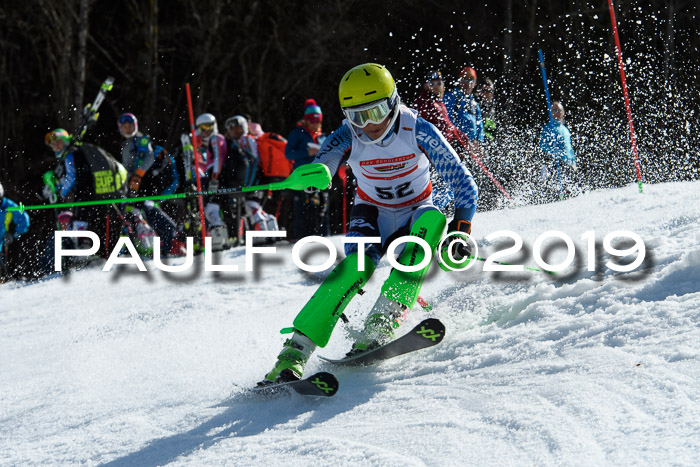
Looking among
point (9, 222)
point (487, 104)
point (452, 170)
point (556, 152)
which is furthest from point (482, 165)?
point (9, 222)

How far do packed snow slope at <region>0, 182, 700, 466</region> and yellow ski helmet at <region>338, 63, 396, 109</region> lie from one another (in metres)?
1.26

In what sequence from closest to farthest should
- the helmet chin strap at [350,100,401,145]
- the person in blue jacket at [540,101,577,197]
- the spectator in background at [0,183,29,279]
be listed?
1. the helmet chin strap at [350,100,401,145]
2. the spectator in background at [0,183,29,279]
3. the person in blue jacket at [540,101,577,197]

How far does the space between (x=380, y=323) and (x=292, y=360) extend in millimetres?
496

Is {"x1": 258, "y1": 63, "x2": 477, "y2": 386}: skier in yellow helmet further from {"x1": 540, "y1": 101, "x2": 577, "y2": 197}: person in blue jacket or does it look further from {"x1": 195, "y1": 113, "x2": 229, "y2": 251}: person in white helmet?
{"x1": 540, "y1": 101, "x2": 577, "y2": 197}: person in blue jacket

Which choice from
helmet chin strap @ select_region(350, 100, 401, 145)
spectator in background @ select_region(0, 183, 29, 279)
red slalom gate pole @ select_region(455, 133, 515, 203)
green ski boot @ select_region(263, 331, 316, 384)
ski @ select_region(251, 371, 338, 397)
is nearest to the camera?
ski @ select_region(251, 371, 338, 397)

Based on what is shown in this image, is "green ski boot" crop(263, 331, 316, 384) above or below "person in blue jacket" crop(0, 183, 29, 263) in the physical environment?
below

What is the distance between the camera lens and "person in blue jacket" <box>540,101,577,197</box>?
9.45 m

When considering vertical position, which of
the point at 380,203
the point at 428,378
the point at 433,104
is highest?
the point at 433,104

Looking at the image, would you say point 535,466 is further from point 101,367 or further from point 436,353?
point 101,367

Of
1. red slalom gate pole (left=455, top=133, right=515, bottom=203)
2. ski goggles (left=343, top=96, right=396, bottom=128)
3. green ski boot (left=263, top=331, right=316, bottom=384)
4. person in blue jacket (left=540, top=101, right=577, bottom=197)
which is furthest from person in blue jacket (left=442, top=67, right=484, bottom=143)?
green ski boot (left=263, top=331, right=316, bottom=384)

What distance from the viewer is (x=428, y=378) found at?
3443 millimetres

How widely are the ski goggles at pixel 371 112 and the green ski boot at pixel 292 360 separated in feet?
3.68

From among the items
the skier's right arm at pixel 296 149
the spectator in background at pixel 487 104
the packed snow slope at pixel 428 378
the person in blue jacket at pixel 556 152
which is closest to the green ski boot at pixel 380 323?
the packed snow slope at pixel 428 378

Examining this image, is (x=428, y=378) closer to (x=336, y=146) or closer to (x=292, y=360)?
(x=292, y=360)
